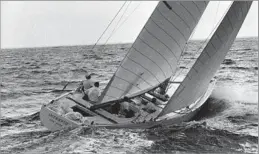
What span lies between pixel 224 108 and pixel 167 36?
5846 millimetres

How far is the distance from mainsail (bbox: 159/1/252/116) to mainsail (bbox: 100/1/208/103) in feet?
2.91

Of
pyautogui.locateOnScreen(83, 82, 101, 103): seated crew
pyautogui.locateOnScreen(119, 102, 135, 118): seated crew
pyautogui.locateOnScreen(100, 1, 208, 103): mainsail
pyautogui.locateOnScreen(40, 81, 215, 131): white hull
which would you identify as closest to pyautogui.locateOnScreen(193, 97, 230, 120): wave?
pyautogui.locateOnScreen(40, 81, 215, 131): white hull

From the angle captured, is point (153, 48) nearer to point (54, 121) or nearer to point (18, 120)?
point (54, 121)

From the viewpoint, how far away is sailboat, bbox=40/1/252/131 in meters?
10.2

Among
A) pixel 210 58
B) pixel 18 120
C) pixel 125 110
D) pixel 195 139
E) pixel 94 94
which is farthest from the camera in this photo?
pixel 18 120

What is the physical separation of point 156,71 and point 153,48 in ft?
2.57

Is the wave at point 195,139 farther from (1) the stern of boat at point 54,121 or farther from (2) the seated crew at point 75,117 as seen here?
(1) the stern of boat at point 54,121

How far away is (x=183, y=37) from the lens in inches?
434

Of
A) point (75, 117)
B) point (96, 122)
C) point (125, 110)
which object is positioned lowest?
point (75, 117)

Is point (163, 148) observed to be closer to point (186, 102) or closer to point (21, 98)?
point (186, 102)

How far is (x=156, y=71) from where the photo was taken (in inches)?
428

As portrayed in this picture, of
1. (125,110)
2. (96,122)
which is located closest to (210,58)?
(125,110)

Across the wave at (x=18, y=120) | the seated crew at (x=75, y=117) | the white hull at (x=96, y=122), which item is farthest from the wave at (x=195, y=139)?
the wave at (x=18, y=120)

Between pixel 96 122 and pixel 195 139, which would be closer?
pixel 195 139
